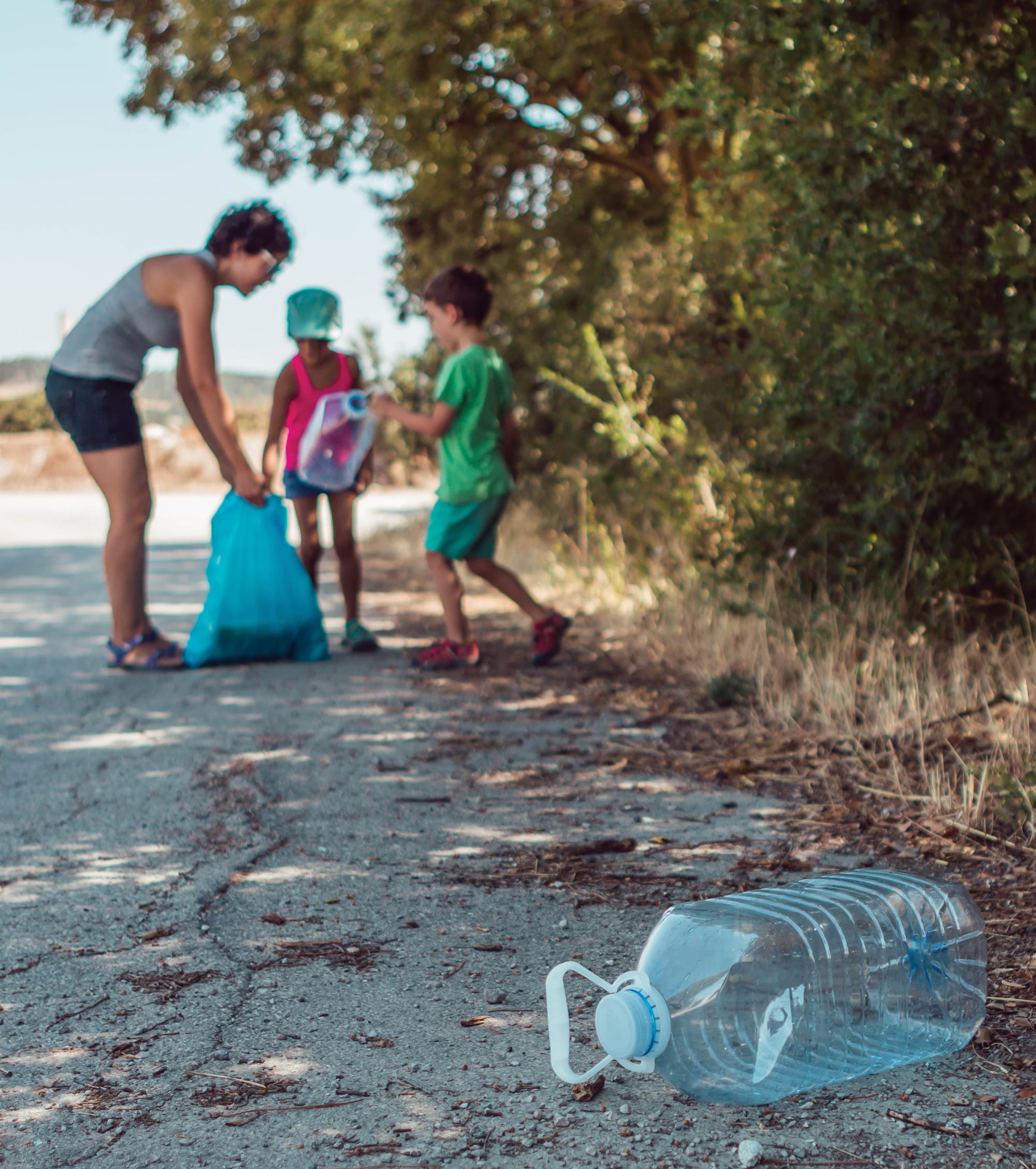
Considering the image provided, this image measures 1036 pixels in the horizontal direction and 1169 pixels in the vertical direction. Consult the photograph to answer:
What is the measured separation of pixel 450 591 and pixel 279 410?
1431 mm

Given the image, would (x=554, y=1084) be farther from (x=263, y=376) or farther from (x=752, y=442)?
(x=263, y=376)

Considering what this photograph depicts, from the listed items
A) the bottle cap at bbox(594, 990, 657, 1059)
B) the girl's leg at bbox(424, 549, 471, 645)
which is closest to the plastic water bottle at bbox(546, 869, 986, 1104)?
the bottle cap at bbox(594, 990, 657, 1059)

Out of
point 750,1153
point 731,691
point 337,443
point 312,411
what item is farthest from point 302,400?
point 750,1153

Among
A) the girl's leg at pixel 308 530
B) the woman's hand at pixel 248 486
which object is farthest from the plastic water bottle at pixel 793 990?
the girl's leg at pixel 308 530

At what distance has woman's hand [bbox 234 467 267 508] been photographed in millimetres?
6062

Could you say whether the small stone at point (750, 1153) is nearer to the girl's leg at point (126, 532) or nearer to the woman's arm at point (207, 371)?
the woman's arm at point (207, 371)

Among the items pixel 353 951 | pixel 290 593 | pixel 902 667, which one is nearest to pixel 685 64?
pixel 290 593

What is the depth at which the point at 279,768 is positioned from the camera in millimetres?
4281

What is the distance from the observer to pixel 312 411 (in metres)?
6.48

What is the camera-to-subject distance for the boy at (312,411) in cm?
639

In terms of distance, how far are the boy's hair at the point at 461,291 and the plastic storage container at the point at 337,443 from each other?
75cm

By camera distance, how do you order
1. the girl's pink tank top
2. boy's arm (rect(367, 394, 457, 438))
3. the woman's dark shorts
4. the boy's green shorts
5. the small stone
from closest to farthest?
the small stone, boy's arm (rect(367, 394, 457, 438)), the woman's dark shorts, the boy's green shorts, the girl's pink tank top

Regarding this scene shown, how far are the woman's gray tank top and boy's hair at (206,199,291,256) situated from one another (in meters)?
0.13

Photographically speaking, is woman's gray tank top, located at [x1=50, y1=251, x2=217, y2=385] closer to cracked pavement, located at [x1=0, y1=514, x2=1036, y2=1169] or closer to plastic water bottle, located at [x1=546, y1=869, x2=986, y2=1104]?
cracked pavement, located at [x1=0, y1=514, x2=1036, y2=1169]
